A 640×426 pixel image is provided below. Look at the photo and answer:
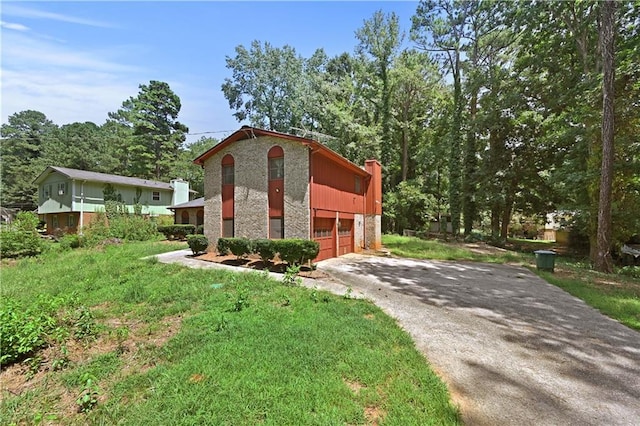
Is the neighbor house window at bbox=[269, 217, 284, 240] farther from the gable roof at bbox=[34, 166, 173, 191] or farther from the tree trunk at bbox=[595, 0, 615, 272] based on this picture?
the gable roof at bbox=[34, 166, 173, 191]

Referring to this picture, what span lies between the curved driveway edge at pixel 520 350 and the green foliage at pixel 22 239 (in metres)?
19.6

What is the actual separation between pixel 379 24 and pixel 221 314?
105 ft

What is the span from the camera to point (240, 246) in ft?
40.6

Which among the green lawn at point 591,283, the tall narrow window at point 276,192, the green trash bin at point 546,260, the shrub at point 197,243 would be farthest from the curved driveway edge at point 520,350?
the shrub at point 197,243

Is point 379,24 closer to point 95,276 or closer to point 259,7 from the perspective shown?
point 259,7

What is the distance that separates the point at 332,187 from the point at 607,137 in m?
11.2

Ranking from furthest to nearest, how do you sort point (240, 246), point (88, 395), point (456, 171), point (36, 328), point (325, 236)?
point (456, 171)
point (325, 236)
point (240, 246)
point (36, 328)
point (88, 395)

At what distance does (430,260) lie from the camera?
1419 cm

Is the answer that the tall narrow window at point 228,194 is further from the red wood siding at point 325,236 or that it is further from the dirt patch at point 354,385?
the dirt patch at point 354,385

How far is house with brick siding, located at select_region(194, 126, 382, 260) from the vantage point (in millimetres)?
12453

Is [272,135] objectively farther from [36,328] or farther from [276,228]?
[36,328]

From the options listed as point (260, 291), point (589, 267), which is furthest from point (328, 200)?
point (589, 267)

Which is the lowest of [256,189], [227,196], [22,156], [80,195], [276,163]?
[227,196]

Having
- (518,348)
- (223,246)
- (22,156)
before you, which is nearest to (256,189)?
(223,246)
